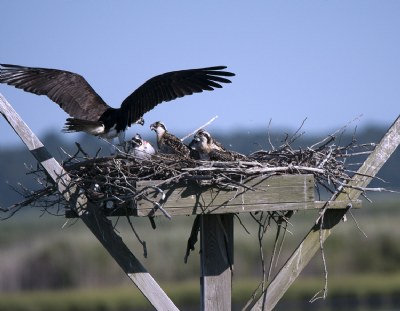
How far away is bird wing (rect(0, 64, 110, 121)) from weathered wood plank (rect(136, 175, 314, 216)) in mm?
2308

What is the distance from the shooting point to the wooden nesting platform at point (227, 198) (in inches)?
251

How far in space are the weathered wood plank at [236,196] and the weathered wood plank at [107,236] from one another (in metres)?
0.26

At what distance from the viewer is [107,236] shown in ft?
21.0

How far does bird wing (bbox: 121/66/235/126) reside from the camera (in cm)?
768

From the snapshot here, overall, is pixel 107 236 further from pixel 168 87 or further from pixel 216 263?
pixel 168 87

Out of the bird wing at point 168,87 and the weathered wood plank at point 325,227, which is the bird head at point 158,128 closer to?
the bird wing at point 168,87

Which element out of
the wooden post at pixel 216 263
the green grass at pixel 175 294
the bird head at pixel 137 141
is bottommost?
the green grass at pixel 175 294

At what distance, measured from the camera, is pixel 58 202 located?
272 inches

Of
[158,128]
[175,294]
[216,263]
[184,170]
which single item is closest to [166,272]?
[175,294]

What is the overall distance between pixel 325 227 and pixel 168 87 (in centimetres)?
198

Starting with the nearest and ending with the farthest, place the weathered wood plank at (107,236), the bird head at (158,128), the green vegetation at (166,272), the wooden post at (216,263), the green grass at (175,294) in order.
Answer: the weathered wood plank at (107,236), the wooden post at (216,263), the bird head at (158,128), the green grass at (175,294), the green vegetation at (166,272)

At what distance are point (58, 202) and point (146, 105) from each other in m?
1.70

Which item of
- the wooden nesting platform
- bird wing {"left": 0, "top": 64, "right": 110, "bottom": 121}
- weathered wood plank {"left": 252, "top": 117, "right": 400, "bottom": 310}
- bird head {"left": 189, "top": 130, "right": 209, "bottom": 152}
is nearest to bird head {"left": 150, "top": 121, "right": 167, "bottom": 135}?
bird wing {"left": 0, "top": 64, "right": 110, "bottom": 121}

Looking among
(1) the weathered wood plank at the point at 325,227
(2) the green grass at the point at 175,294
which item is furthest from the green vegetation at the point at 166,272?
(1) the weathered wood plank at the point at 325,227
